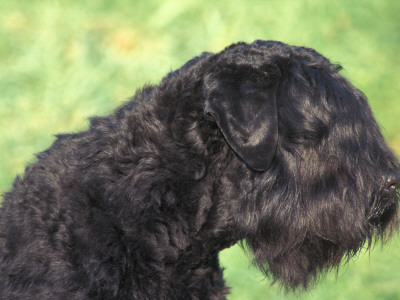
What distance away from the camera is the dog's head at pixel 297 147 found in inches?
126

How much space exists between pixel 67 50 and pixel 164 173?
6278 mm

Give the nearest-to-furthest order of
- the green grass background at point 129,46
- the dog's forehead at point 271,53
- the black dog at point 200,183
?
the black dog at point 200,183, the dog's forehead at point 271,53, the green grass background at point 129,46

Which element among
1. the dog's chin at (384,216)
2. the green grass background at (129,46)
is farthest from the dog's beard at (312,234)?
the green grass background at (129,46)

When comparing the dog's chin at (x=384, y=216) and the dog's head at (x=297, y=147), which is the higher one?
the dog's head at (x=297, y=147)

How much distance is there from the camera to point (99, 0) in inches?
382

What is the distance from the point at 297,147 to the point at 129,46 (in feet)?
21.3

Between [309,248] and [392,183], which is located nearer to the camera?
[392,183]

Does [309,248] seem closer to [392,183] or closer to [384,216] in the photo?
[384,216]

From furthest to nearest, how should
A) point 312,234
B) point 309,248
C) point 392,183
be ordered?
1. point 309,248
2. point 312,234
3. point 392,183

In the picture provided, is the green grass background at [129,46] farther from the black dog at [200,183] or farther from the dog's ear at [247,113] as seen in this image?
the dog's ear at [247,113]

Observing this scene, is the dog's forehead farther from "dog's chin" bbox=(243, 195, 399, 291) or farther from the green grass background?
the green grass background

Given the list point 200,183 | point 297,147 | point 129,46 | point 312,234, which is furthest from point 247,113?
point 129,46

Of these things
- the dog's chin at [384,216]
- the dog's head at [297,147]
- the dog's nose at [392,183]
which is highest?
the dog's head at [297,147]

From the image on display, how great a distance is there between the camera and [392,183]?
133 inches
